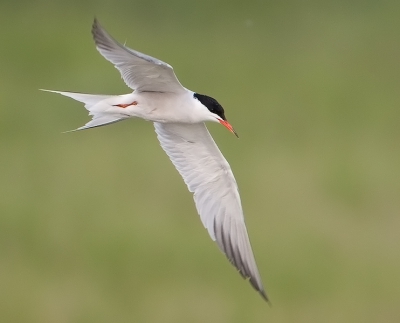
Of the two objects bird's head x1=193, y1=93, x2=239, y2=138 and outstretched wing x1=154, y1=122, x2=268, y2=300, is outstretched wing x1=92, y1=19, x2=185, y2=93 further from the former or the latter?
outstretched wing x1=154, y1=122, x2=268, y2=300

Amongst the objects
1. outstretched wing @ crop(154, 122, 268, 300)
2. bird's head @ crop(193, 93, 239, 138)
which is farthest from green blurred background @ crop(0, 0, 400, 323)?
bird's head @ crop(193, 93, 239, 138)

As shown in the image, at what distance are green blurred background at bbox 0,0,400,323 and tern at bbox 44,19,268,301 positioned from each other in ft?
8.62

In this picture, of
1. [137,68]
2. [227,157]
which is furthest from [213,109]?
[227,157]

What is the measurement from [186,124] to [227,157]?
12.5 ft

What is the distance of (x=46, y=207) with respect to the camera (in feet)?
25.7

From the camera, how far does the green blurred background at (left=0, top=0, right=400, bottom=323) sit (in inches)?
282

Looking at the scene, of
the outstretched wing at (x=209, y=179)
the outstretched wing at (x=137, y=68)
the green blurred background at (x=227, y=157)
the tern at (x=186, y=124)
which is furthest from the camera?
the green blurred background at (x=227, y=157)

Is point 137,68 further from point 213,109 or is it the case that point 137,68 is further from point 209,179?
point 209,179

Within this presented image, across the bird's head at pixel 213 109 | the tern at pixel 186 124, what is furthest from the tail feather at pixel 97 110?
the bird's head at pixel 213 109

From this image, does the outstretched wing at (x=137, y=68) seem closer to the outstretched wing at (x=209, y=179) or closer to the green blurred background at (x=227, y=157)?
the outstretched wing at (x=209, y=179)

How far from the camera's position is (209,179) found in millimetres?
4316

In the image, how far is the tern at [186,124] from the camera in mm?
3766

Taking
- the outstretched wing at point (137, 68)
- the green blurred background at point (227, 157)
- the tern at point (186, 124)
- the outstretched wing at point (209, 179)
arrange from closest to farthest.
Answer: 1. the outstretched wing at point (137, 68)
2. the tern at point (186, 124)
3. the outstretched wing at point (209, 179)
4. the green blurred background at point (227, 157)

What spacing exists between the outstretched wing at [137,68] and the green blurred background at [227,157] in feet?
10.6
